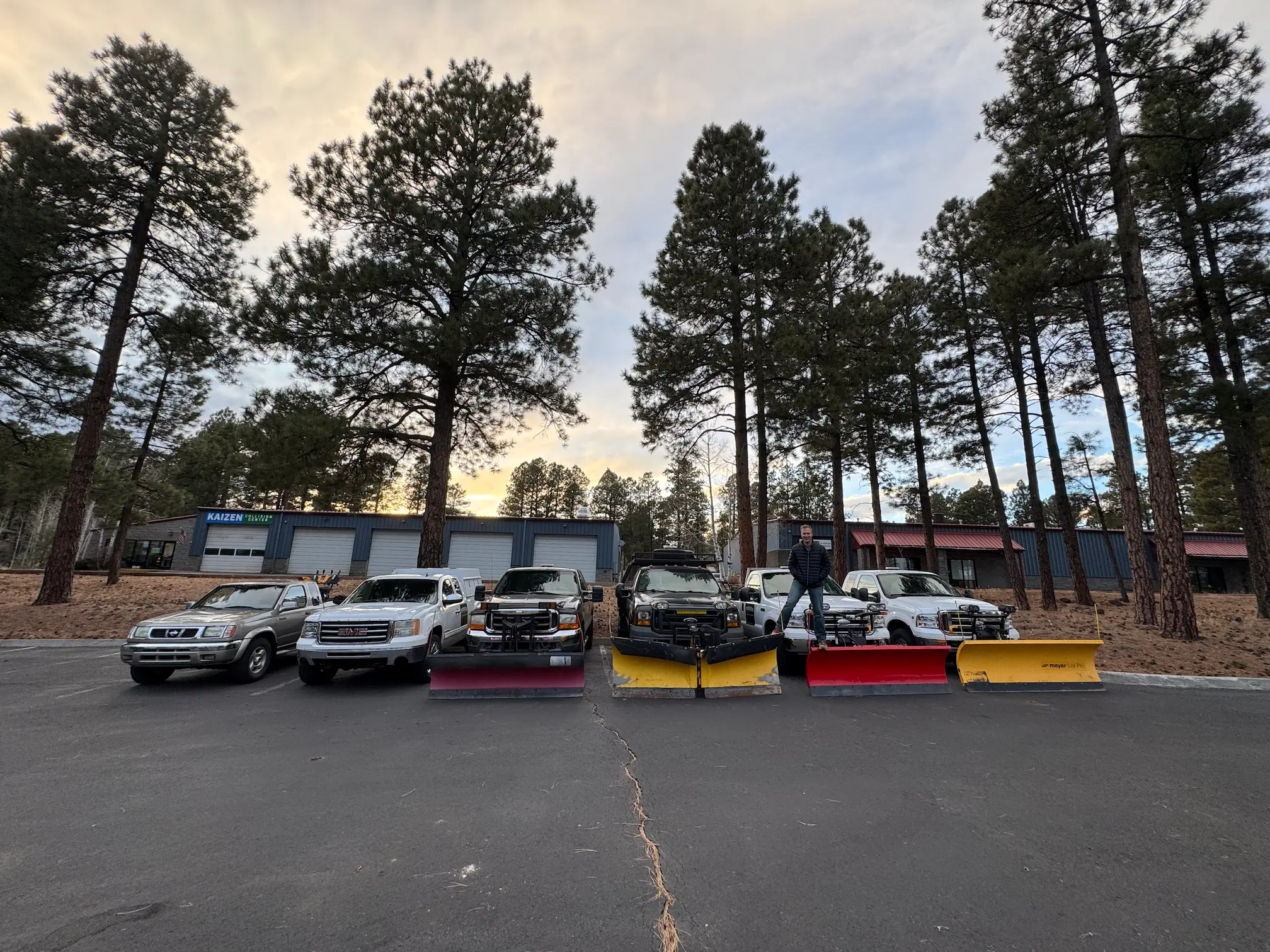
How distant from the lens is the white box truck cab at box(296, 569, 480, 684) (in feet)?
26.5

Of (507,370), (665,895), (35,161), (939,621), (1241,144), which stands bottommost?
(665,895)

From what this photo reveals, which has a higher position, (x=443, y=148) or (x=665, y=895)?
(x=443, y=148)

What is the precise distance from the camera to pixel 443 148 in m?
14.9

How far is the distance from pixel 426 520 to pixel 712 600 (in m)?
9.38

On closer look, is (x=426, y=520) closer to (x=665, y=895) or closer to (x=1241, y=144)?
(x=665, y=895)

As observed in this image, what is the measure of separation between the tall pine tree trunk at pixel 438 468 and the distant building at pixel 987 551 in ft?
86.2

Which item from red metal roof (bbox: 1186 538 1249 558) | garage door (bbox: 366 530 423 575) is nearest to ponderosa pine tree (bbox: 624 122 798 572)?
garage door (bbox: 366 530 423 575)

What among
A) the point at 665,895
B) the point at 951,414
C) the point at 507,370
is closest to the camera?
the point at 665,895

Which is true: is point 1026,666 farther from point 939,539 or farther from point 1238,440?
point 939,539

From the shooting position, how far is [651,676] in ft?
25.7

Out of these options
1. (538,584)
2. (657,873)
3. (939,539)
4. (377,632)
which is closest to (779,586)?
(538,584)

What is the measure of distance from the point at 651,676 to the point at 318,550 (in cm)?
3836

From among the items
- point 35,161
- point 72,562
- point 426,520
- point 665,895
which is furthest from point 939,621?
point 35,161

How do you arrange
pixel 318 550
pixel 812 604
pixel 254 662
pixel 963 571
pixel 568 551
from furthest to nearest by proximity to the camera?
1. pixel 318 550
2. pixel 963 571
3. pixel 568 551
4. pixel 812 604
5. pixel 254 662
